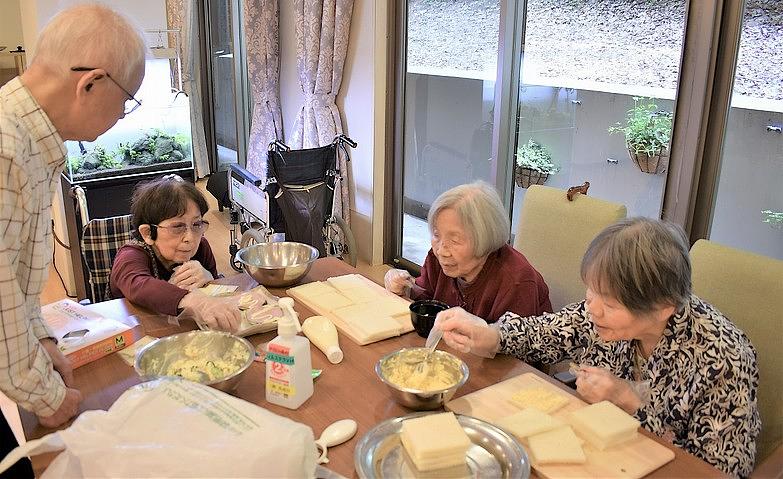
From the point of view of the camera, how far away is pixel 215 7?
6.05 metres

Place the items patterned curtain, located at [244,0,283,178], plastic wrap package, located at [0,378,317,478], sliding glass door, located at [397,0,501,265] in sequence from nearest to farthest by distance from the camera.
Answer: plastic wrap package, located at [0,378,317,478] → sliding glass door, located at [397,0,501,265] → patterned curtain, located at [244,0,283,178]

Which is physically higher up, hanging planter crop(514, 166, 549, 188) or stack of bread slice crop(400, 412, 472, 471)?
hanging planter crop(514, 166, 549, 188)

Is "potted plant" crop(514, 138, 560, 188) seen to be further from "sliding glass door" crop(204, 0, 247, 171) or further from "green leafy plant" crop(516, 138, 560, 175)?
"sliding glass door" crop(204, 0, 247, 171)

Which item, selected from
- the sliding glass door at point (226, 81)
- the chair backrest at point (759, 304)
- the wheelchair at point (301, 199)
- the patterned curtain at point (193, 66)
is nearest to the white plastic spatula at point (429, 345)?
the chair backrest at point (759, 304)

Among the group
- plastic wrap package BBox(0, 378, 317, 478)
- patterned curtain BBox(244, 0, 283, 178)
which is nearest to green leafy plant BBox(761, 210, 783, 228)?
plastic wrap package BBox(0, 378, 317, 478)

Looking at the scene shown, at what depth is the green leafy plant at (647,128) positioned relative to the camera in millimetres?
2826

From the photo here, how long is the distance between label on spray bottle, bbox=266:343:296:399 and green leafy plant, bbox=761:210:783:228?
2128 millimetres

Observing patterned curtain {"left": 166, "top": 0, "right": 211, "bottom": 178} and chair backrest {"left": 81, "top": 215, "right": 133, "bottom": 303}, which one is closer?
chair backrest {"left": 81, "top": 215, "right": 133, "bottom": 303}

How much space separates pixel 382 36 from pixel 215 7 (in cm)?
279

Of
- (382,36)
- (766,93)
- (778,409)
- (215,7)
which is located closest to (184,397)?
(778,409)

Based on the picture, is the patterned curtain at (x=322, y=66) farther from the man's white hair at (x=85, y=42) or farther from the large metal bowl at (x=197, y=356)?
the man's white hair at (x=85, y=42)

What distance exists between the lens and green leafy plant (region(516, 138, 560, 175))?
3529mm

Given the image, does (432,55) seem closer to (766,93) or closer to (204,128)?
(766,93)

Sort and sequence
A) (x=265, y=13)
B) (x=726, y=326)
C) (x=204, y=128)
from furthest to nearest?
(x=204, y=128) → (x=265, y=13) → (x=726, y=326)
